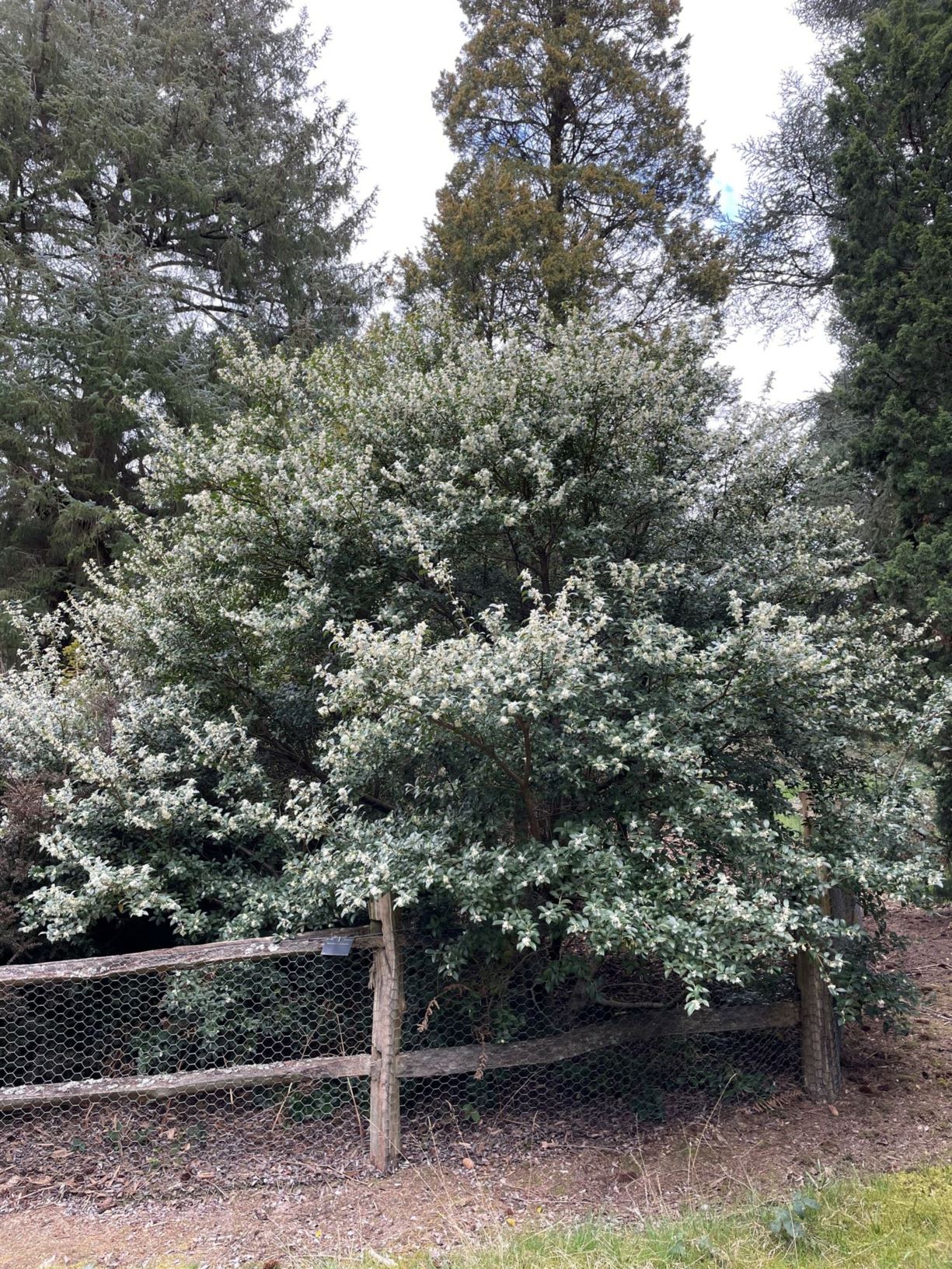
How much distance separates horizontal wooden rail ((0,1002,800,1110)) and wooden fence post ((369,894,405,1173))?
0.06 m

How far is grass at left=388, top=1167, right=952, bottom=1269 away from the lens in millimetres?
2656

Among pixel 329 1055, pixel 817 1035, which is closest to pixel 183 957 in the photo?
pixel 329 1055

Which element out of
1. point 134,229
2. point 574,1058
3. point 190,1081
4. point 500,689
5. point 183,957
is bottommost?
point 574,1058

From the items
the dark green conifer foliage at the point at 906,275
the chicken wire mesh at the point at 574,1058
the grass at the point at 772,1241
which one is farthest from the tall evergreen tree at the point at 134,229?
the grass at the point at 772,1241

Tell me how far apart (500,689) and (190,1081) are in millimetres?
2361

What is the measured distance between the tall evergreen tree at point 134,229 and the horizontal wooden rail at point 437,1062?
21.3ft

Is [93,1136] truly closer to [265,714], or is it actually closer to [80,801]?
[80,801]

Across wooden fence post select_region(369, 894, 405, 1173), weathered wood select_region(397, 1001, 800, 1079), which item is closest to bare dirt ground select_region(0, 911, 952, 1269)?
wooden fence post select_region(369, 894, 405, 1173)

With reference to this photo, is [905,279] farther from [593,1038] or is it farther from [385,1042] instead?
[385,1042]

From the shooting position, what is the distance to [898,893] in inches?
141

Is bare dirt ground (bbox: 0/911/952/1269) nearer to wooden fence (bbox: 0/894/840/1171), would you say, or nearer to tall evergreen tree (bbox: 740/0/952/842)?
wooden fence (bbox: 0/894/840/1171)

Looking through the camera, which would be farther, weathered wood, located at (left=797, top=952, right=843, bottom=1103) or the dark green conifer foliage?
the dark green conifer foliage

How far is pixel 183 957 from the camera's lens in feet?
12.0

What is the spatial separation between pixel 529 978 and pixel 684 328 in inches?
159
